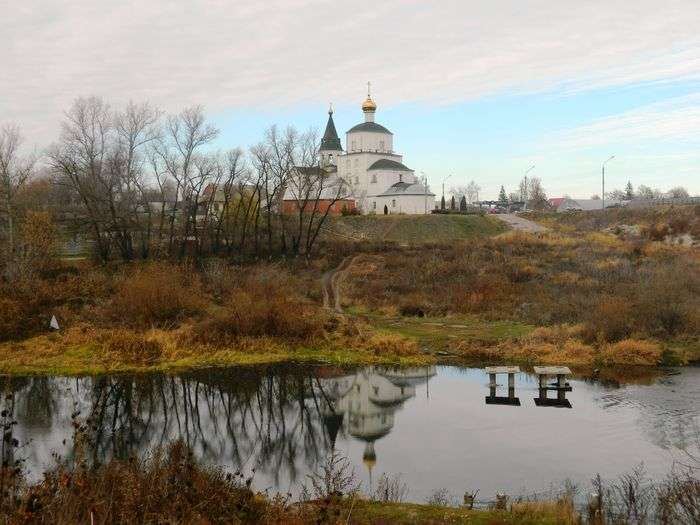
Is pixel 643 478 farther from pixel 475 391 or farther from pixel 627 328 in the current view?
pixel 627 328

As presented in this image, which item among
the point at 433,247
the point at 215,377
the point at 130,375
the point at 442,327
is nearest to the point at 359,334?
the point at 442,327

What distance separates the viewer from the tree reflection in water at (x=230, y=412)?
1445 centimetres

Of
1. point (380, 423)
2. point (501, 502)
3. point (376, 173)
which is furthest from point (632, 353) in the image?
point (376, 173)

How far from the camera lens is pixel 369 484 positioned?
12.4 m

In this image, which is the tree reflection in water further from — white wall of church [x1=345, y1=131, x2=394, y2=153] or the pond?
white wall of church [x1=345, y1=131, x2=394, y2=153]

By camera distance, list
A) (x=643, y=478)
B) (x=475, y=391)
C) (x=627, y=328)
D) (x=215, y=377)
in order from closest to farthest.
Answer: (x=643, y=478) < (x=475, y=391) < (x=215, y=377) < (x=627, y=328)

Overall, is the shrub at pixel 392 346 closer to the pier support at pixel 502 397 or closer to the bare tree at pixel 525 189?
the pier support at pixel 502 397

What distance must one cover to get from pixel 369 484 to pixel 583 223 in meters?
56.3

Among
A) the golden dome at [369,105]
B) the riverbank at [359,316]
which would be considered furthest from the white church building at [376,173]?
the riverbank at [359,316]

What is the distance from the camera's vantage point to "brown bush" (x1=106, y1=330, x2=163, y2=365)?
23.2m

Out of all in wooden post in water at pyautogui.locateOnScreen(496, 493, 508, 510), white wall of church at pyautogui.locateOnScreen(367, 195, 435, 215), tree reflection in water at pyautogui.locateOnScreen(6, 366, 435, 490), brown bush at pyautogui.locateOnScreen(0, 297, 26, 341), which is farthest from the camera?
white wall of church at pyautogui.locateOnScreen(367, 195, 435, 215)

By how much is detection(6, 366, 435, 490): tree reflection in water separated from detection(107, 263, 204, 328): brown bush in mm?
5421

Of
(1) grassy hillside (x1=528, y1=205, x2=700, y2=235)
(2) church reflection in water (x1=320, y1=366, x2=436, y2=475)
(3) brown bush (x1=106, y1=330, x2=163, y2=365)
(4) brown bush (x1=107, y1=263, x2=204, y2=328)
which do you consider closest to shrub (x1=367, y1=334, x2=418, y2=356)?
(2) church reflection in water (x1=320, y1=366, x2=436, y2=475)

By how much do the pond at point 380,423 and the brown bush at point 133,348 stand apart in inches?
62.0
